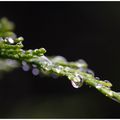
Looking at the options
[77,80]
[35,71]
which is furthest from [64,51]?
[77,80]

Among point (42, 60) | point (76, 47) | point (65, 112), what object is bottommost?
point (42, 60)

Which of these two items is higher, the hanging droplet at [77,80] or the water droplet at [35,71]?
the water droplet at [35,71]

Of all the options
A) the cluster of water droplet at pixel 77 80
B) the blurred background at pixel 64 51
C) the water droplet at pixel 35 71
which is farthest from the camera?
the blurred background at pixel 64 51

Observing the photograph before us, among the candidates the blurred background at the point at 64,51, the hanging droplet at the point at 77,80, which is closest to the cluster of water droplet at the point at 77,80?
the hanging droplet at the point at 77,80

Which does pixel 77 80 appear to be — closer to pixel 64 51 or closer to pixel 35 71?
pixel 35 71

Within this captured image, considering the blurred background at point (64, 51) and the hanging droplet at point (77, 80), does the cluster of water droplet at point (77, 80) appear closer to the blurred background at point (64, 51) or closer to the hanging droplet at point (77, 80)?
the hanging droplet at point (77, 80)

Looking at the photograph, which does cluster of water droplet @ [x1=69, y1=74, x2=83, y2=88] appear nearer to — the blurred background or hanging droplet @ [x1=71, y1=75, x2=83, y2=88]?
hanging droplet @ [x1=71, y1=75, x2=83, y2=88]
